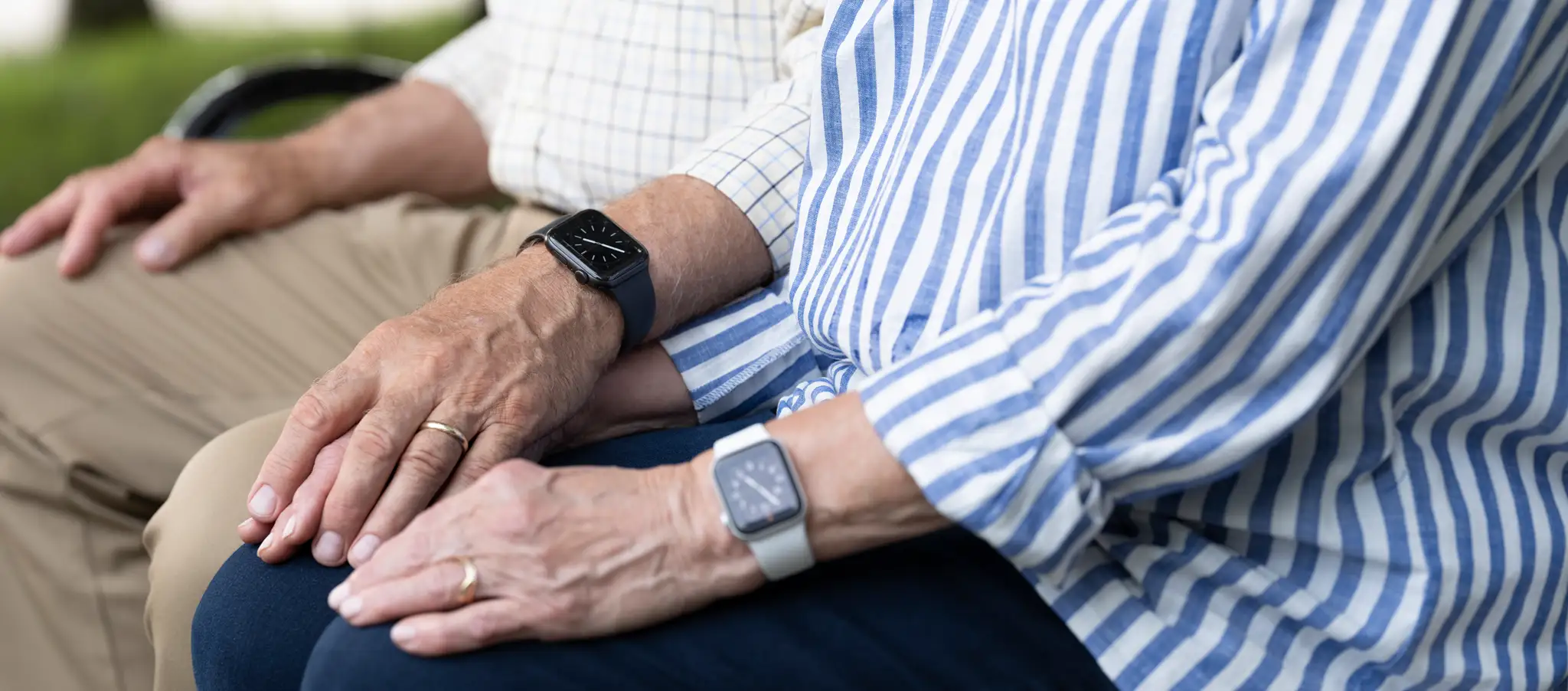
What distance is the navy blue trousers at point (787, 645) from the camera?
0.79 m

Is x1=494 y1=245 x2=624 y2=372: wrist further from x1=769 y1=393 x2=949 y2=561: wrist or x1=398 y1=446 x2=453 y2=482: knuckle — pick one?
x1=769 y1=393 x2=949 y2=561: wrist

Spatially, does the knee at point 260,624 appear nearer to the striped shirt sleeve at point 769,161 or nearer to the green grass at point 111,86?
the striped shirt sleeve at point 769,161

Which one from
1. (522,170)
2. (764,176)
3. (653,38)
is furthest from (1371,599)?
(522,170)

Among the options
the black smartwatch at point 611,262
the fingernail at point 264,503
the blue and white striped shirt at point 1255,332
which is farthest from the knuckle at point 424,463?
the blue and white striped shirt at point 1255,332

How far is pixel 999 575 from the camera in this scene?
0.87m

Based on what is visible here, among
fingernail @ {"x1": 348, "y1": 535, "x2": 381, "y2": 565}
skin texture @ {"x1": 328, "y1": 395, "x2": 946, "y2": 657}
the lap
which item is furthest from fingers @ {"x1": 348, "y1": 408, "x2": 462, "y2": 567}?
the lap

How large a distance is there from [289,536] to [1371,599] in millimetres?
763

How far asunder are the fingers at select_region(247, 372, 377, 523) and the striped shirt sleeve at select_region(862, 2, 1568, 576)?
455mm

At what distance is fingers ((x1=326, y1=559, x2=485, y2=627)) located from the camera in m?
0.81

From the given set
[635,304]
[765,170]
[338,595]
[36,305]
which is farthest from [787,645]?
[36,305]

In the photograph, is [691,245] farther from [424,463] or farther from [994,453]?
[994,453]

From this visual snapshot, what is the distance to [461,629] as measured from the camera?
2.59 feet

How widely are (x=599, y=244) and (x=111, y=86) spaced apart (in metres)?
2.56

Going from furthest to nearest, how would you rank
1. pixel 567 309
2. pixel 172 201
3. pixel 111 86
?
pixel 111 86 → pixel 172 201 → pixel 567 309
